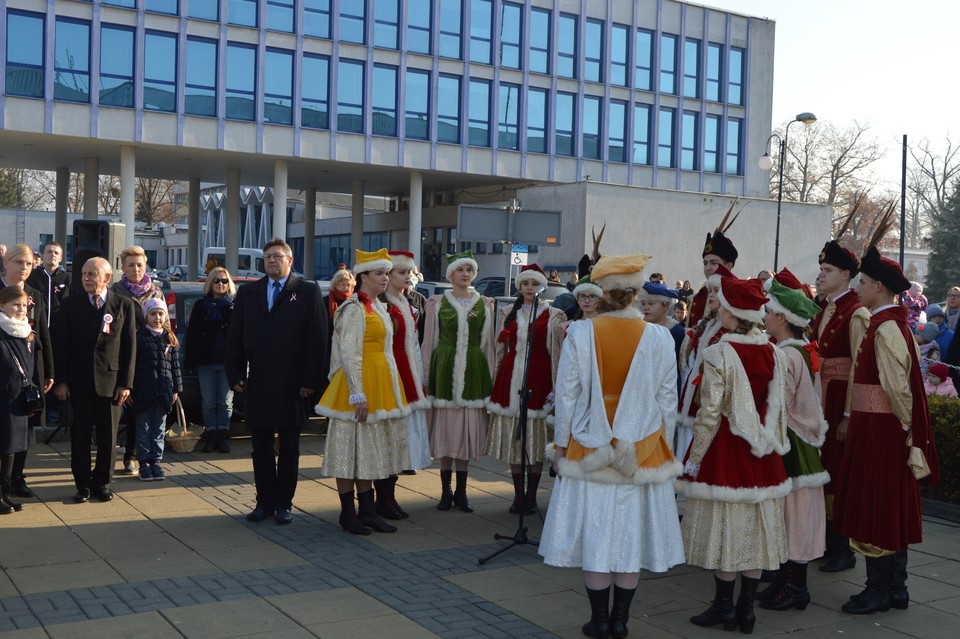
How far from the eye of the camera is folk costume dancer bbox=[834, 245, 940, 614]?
19.8ft

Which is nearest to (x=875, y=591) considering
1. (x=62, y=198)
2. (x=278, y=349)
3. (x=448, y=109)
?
(x=278, y=349)

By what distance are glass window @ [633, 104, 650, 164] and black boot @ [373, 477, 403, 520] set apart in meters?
37.0

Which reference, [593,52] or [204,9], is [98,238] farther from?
[593,52]

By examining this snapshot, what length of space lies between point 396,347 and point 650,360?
314 cm

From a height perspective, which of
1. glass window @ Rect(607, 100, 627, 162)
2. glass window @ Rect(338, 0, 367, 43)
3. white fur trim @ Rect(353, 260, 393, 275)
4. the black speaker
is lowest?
white fur trim @ Rect(353, 260, 393, 275)

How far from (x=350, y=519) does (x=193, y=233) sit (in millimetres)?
36835

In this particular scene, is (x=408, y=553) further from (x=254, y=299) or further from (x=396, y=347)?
(x=254, y=299)

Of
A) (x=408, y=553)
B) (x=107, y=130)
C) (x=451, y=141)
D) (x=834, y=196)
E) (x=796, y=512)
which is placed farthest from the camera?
(x=834, y=196)

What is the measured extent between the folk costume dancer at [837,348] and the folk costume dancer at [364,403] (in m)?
3.12

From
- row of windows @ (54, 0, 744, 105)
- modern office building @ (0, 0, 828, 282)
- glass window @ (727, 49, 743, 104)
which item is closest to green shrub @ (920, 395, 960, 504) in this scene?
modern office building @ (0, 0, 828, 282)

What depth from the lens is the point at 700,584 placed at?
6.61m

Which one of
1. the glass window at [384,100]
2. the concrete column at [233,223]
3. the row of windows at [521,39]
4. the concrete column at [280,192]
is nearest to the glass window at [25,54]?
the row of windows at [521,39]

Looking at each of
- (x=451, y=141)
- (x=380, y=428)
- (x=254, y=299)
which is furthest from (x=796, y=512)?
(x=451, y=141)

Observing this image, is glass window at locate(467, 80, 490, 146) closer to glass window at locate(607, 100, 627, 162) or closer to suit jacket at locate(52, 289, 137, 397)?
glass window at locate(607, 100, 627, 162)
